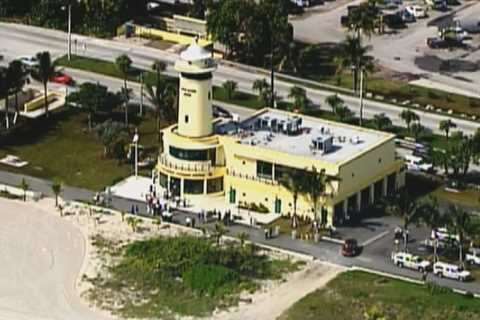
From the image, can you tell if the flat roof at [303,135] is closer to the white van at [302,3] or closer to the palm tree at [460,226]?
the palm tree at [460,226]

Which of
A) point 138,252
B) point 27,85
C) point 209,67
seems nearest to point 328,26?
point 27,85

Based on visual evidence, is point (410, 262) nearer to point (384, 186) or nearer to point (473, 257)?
point (473, 257)

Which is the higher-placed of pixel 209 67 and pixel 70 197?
pixel 209 67

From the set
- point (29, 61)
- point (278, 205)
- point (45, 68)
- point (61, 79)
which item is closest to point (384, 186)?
point (278, 205)

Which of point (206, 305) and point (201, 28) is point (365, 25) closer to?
point (201, 28)

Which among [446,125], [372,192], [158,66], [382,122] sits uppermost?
[158,66]

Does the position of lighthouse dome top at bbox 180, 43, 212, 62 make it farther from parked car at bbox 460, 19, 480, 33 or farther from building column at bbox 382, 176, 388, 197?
parked car at bbox 460, 19, 480, 33

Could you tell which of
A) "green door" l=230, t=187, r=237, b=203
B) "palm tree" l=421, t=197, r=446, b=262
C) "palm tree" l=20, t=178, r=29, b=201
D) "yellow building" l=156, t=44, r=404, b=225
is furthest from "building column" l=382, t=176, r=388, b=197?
"palm tree" l=20, t=178, r=29, b=201
